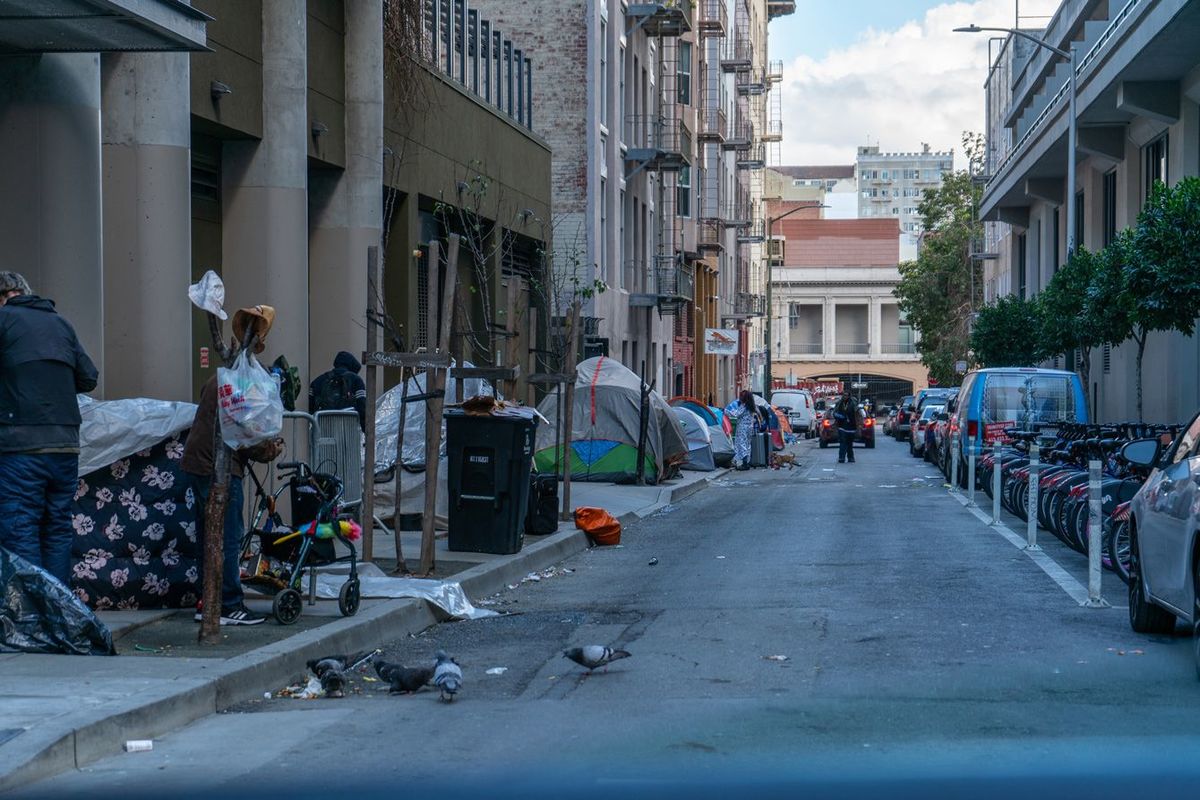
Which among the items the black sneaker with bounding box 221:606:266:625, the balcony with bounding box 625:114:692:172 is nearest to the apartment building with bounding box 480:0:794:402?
the balcony with bounding box 625:114:692:172

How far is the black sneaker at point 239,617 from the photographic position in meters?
10.2

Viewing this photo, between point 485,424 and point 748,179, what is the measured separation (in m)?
62.2

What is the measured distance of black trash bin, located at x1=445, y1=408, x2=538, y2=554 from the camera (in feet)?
49.2

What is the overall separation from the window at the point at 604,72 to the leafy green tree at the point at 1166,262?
60.7 feet

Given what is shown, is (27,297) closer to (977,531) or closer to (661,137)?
(977,531)

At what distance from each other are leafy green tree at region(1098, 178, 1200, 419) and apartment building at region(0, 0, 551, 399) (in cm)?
889

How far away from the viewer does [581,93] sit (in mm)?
38250

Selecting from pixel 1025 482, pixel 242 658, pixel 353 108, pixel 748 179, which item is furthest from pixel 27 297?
pixel 748 179

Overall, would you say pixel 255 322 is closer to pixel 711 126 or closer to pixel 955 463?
pixel 955 463

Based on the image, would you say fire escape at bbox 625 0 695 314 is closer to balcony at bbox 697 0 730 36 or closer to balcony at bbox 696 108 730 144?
balcony at bbox 696 108 730 144

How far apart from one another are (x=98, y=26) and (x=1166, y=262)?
50.7 feet

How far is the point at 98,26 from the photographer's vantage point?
460 inches

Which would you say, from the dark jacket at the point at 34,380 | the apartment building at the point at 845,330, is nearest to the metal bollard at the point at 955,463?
the dark jacket at the point at 34,380

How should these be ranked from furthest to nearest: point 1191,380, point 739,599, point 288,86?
point 1191,380 < point 288,86 < point 739,599
